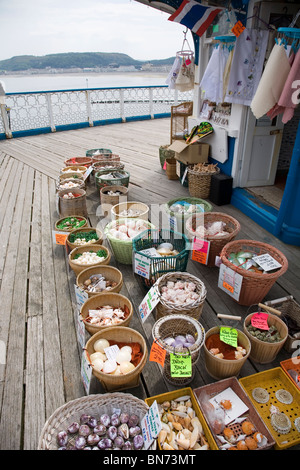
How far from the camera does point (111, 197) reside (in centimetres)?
414

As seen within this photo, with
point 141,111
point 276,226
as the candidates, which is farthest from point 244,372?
point 141,111

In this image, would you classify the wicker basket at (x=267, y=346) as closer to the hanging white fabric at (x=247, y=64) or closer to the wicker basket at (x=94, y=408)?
the wicker basket at (x=94, y=408)

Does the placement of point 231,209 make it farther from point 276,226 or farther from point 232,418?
point 232,418

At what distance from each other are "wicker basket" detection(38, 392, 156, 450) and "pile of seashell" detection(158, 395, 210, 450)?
147 mm

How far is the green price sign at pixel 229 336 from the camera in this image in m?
2.03

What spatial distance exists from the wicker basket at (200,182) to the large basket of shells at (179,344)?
2.87 m

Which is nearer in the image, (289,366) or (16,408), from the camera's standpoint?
(16,408)

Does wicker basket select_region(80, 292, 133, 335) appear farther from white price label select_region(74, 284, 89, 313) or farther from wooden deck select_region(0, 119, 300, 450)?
wooden deck select_region(0, 119, 300, 450)

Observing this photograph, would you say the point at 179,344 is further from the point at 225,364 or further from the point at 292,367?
the point at 292,367

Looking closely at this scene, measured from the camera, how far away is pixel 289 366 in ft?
6.66

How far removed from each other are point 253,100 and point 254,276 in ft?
6.07

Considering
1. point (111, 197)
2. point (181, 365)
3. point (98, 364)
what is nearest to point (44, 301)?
point (98, 364)
